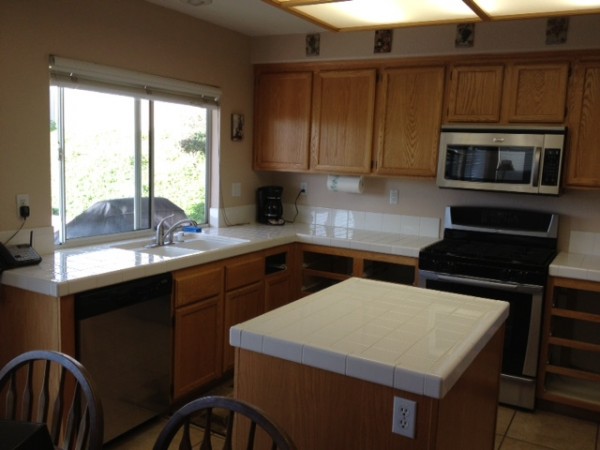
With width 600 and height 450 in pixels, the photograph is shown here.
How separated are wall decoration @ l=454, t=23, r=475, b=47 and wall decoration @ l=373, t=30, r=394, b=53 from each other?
1.48ft

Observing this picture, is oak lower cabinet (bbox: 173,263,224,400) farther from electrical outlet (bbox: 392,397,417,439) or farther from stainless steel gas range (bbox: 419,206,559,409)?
electrical outlet (bbox: 392,397,417,439)

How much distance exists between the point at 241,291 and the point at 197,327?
1.43 ft

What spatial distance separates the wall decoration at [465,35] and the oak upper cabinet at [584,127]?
0.65 m

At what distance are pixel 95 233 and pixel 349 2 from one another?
221 centimetres

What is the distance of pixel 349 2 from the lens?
1716 millimetres

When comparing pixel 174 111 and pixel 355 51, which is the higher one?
pixel 355 51

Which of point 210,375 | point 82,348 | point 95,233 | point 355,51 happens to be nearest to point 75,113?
point 95,233

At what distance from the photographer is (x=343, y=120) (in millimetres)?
4055

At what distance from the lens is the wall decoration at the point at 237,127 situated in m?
4.21

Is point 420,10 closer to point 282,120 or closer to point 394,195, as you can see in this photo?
point 394,195

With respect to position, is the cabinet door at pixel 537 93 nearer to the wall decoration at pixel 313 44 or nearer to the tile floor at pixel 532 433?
the wall decoration at pixel 313 44

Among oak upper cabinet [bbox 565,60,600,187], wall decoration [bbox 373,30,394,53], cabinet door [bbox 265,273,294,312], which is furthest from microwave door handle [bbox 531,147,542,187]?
cabinet door [bbox 265,273,294,312]

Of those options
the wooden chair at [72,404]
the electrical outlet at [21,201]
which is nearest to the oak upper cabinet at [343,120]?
the electrical outlet at [21,201]

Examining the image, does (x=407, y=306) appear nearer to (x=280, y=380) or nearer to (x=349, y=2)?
(x=280, y=380)
